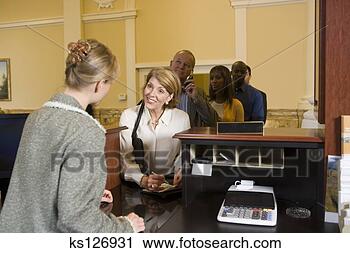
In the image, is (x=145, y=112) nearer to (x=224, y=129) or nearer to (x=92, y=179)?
(x=224, y=129)

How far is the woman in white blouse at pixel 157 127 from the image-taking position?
1.37m

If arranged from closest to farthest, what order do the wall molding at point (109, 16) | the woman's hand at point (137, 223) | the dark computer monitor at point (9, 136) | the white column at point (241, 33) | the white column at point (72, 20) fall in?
the woman's hand at point (137, 223), the dark computer monitor at point (9, 136), the white column at point (241, 33), the wall molding at point (109, 16), the white column at point (72, 20)

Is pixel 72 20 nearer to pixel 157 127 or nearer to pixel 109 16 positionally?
pixel 109 16

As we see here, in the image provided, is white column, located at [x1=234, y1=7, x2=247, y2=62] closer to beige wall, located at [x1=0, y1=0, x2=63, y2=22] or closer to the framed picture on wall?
beige wall, located at [x1=0, y1=0, x2=63, y2=22]

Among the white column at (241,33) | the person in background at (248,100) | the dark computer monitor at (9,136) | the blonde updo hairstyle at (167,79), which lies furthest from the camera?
the white column at (241,33)

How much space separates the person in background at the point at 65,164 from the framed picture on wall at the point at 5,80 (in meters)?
4.35

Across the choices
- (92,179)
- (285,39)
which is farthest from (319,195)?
(285,39)

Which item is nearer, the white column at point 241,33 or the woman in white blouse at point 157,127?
the woman in white blouse at point 157,127

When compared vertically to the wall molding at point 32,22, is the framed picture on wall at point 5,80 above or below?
below

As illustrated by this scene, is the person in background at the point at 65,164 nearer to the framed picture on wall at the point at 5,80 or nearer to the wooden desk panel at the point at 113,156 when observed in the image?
the wooden desk panel at the point at 113,156

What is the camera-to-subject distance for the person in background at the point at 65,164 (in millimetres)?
656

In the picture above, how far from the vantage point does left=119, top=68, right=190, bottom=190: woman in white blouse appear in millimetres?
1369

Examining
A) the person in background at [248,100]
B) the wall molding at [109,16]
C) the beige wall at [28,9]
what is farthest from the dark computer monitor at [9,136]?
the beige wall at [28,9]

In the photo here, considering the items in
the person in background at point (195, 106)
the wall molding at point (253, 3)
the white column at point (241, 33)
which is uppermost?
the wall molding at point (253, 3)
